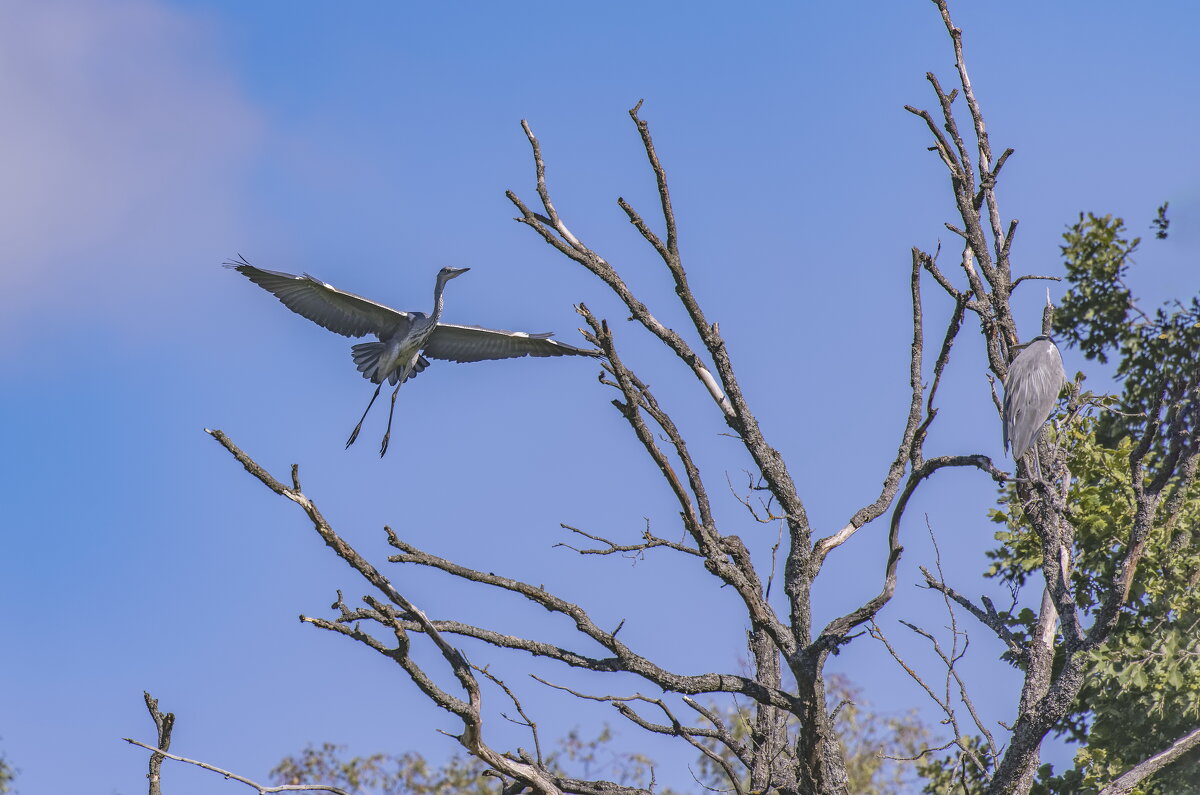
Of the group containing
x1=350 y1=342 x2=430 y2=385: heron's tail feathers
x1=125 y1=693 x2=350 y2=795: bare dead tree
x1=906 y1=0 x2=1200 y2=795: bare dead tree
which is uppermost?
x1=350 y1=342 x2=430 y2=385: heron's tail feathers

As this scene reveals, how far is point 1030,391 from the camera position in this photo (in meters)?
7.07

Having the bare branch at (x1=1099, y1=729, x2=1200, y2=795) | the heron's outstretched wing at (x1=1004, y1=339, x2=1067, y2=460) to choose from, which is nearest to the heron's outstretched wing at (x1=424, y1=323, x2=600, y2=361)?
the heron's outstretched wing at (x1=1004, y1=339, x2=1067, y2=460)

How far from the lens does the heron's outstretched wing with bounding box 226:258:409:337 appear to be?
9.27 m

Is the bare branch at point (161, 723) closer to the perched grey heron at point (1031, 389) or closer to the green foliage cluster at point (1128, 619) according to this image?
the perched grey heron at point (1031, 389)

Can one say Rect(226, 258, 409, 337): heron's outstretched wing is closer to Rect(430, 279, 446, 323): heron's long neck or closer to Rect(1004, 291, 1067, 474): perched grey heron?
Rect(430, 279, 446, 323): heron's long neck

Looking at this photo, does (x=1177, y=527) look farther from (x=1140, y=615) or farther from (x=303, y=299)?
(x=303, y=299)

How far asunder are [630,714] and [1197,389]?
100 inches

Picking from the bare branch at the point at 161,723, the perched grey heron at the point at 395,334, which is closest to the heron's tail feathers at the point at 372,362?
the perched grey heron at the point at 395,334

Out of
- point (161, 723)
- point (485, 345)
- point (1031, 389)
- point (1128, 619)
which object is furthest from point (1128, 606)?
point (161, 723)

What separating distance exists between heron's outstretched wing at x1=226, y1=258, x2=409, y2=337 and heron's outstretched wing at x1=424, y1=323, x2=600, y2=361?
0.32 m

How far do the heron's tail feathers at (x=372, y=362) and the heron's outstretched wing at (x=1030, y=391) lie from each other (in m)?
4.53

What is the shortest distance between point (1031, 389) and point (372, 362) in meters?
5.09

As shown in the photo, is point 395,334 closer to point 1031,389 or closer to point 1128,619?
point 1031,389

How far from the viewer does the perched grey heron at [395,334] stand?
31.0 feet
